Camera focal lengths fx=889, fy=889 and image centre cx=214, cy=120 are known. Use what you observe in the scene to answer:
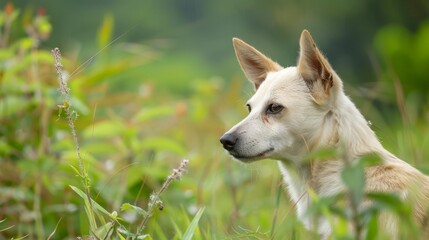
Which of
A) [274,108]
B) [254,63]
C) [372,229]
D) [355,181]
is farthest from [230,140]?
[355,181]

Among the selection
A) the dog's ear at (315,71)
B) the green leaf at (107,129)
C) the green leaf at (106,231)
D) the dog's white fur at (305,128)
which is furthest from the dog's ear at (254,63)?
the green leaf at (106,231)

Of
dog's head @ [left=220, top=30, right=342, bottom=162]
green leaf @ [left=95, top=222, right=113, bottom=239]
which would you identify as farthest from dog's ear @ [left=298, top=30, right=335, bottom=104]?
green leaf @ [left=95, top=222, right=113, bottom=239]

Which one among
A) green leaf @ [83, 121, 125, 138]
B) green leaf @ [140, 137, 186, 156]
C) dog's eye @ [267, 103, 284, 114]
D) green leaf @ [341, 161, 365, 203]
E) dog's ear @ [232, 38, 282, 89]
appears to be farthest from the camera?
green leaf @ [140, 137, 186, 156]

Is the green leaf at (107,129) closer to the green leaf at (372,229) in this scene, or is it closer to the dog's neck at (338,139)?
the dog's neck at (338,139)

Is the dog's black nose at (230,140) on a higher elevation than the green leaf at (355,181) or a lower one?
lower

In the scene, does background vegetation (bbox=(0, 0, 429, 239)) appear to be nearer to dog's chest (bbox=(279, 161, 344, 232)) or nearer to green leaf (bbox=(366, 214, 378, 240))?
green leaf (bbox=(366, 214, 378, 240))

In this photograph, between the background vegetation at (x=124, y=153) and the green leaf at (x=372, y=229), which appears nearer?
the green leaf at (x=372, y=229)

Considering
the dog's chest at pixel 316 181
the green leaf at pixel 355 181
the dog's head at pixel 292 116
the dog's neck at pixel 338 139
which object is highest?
the green leaf at pixel 355 181

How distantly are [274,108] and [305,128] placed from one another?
0.19 metres

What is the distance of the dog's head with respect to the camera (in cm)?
404

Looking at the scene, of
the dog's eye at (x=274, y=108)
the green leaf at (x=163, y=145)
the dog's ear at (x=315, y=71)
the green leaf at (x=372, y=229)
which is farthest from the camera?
the green leaf at (x=163, y=145)

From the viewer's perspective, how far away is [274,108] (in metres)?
4.17

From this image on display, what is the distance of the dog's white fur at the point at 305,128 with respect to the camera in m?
3.86

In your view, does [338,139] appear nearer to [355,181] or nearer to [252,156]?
[252,156]
